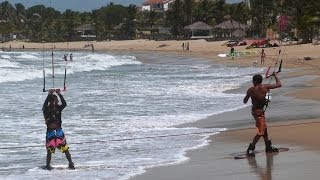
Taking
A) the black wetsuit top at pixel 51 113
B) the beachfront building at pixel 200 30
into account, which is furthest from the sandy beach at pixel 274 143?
the beachfront building at pixel 200 30

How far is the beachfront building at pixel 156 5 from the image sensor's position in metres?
152

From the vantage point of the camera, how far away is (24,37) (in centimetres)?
15788

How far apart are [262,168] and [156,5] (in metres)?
150

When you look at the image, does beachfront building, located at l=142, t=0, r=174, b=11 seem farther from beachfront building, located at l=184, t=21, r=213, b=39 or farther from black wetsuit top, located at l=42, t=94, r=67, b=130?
black wetsuit top, located at l=42, t=94, r=67, b=130

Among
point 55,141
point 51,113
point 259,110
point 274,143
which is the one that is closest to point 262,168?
point 259,110

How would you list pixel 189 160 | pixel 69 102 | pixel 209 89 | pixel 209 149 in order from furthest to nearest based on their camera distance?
pixel 209 89, pixel 69 102, pixel 209 149, pixel 189 160

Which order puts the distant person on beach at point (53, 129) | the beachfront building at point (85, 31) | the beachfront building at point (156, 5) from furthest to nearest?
the beachfront building at point (156, 5)
the beachfront building at point (85, 31)
the distant person on beach at point (53, 129)

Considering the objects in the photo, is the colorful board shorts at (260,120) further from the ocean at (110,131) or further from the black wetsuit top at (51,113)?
the black wetsuit top at (51,113)

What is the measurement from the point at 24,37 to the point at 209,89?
452ft

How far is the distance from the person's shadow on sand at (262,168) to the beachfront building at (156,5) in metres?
140

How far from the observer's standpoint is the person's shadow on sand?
836 centimetres

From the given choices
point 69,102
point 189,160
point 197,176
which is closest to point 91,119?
point 69,102

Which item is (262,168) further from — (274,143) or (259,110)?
(274,143)

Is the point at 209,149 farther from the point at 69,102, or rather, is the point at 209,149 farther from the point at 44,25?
the point at 44,25
